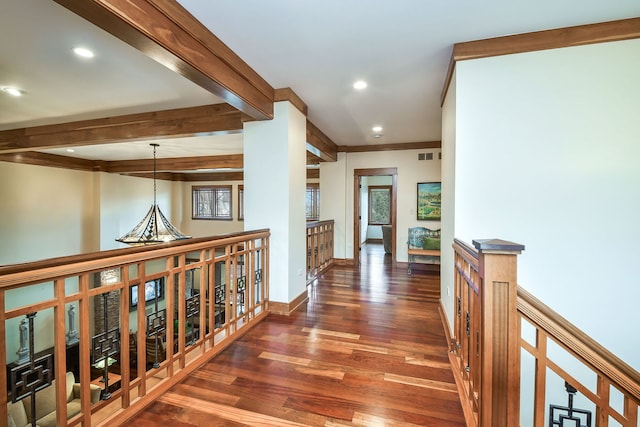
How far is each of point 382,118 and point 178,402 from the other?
13.5 ft

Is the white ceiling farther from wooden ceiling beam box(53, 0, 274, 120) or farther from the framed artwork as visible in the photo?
the framed artwork

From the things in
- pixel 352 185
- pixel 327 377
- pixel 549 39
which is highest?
pixel 549 39

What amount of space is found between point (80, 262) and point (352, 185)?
5.29 meters

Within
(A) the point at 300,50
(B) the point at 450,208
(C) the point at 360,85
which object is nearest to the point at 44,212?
(A) the point at 300,50

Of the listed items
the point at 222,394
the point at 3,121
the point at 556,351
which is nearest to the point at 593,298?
the point at 556,351

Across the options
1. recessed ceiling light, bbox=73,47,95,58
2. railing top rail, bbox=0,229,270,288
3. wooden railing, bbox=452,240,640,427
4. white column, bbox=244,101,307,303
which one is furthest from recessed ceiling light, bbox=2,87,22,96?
wooden railing, bbox=452,240,640,427

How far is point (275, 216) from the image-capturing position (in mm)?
3328

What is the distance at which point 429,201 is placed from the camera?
19.2ft

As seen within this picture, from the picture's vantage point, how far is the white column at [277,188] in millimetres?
3268

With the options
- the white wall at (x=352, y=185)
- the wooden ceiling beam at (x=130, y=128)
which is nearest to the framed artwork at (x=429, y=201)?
the white wall at (x=352, y=185)

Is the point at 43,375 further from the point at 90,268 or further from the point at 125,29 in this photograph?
the point at 125,29

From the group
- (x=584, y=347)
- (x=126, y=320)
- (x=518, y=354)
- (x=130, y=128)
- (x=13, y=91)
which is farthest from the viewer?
(x=130, y=128)

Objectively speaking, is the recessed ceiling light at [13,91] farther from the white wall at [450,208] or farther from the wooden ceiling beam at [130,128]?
the white wall at [450,208]

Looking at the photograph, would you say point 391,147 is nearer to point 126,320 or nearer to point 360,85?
point 360,85
